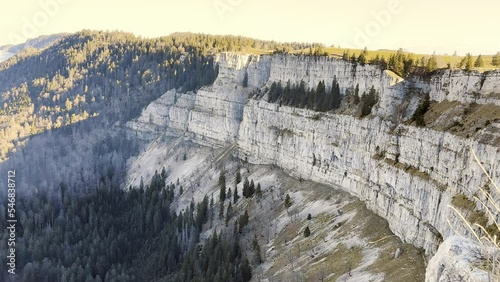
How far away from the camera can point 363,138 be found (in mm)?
73125

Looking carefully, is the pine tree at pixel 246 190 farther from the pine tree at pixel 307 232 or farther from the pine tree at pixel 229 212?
the pine tree at pixel 307 232

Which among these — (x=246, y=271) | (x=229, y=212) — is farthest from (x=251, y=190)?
(x=246, y=271)

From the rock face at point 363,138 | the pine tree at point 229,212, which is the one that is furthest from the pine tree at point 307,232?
the pine tree at point 229,212

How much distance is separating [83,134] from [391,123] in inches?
5457

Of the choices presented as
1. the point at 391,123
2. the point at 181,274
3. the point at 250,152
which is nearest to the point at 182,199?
the point at 250,152

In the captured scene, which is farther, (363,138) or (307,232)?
(363,138)

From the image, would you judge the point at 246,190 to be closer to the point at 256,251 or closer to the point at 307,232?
the point at 256,251

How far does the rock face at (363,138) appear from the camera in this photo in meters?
49.2

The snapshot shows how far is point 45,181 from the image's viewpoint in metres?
145

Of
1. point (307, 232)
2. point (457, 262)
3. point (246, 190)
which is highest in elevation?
point (457, 262)

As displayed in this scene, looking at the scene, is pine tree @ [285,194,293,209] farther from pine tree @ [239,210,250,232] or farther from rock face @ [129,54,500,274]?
pine tree @ [239,210,250,232]

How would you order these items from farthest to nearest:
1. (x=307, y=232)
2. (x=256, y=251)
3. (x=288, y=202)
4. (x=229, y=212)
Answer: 1. (x=229, y=212)
2. (x=288, y=202)
3. (x=256, y=251)
4. (x=307, y=232)

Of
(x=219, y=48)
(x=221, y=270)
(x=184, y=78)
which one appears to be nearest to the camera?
(x=221, y=270)

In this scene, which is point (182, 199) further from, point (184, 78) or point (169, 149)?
point (184, 78)
